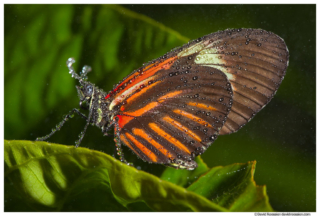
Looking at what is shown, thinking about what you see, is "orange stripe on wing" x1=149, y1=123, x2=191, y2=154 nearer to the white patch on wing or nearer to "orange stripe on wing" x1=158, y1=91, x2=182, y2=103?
"orange stripe on wing" x1=158, y1=91, x2=182, y2=103

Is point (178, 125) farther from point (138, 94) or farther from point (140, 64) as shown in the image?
point (140, 64)

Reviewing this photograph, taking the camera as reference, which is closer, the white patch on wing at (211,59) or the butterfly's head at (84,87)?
the butterfly's head at (84,87)

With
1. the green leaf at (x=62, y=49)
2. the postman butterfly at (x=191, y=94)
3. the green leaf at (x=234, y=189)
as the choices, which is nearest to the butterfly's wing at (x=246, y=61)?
the postman butterfly at (x=191, y=94)

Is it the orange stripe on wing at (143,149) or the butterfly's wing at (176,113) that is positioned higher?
the butterfly's wing at (176,113)

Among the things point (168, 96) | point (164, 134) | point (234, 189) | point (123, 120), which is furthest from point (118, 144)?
point (234, 189)

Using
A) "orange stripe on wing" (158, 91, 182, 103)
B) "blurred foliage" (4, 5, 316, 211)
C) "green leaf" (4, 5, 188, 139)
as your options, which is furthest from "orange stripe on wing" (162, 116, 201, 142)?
"green leaf" (4, 5, 188, 139)

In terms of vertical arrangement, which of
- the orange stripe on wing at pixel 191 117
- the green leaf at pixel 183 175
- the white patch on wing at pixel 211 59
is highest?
the white patch on wing at pixel 211 59


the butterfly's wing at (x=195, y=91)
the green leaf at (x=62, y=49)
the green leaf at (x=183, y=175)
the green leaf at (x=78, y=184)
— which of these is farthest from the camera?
the butterfly's wing at (x=195, y=91)

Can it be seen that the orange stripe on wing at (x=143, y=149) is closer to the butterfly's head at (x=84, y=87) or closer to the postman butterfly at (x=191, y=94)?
the postman butterfly at (x=191, y=94)
